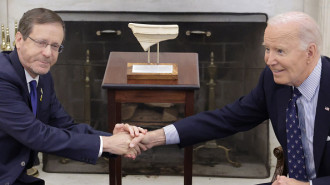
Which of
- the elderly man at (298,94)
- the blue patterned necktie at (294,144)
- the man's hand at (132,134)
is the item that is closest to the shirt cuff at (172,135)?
the man's hand at (132,134)

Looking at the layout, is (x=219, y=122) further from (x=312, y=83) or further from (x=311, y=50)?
(x=311, y=50)

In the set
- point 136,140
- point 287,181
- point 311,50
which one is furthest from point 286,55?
point 136,140

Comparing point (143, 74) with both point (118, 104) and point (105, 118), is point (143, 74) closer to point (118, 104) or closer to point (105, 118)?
point (118, 104)

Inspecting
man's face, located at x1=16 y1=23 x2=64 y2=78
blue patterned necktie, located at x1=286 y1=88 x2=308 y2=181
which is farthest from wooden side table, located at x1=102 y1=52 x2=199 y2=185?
blue patterned necktie, located at x1=286 y1=88 x2=308 y2=181

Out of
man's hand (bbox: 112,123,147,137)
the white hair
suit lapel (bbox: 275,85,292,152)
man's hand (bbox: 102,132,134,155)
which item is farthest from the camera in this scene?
man's hand (bbox: 112,123,147,137)

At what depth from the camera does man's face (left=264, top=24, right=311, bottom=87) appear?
275 cm

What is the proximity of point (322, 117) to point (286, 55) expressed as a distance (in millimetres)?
326

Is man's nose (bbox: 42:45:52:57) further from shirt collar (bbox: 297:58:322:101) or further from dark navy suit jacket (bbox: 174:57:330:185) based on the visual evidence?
shirt collar (bbox: 297:58:322:101)

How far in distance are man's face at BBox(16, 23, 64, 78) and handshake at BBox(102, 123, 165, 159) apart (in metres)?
0.48

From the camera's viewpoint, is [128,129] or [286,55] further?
[128,129]

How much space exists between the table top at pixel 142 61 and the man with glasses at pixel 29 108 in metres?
0.41

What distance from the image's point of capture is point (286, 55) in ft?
9.14

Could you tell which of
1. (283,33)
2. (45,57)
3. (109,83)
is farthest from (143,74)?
(283,33)

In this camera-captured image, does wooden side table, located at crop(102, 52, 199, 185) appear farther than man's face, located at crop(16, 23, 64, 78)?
Yes
